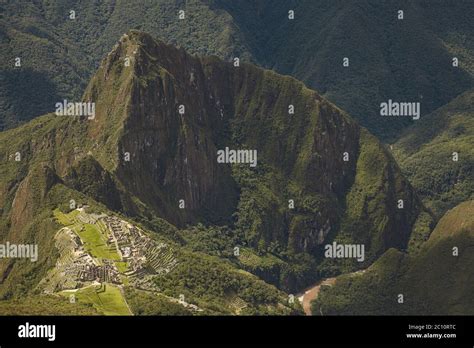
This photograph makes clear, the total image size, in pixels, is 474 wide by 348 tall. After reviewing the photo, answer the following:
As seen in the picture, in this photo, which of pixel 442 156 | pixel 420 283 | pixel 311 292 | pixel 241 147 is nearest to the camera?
pixel 420 283

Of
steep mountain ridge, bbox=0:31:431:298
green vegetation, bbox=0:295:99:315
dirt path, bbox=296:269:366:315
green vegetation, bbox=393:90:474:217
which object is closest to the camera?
green vegetation, bbox=0:295:99:315

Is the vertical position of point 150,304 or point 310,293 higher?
point 310,293

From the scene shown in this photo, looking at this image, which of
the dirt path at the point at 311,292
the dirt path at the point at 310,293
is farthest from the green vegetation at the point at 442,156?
the dirt path at the point at 310,293

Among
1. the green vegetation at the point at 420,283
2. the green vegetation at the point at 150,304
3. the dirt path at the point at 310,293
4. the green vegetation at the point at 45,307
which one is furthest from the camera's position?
the dirt path at the point at 310,293

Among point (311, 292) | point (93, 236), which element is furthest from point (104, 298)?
point (311, 292)

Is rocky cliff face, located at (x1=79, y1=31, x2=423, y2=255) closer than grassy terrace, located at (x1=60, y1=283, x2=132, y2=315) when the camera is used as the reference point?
No

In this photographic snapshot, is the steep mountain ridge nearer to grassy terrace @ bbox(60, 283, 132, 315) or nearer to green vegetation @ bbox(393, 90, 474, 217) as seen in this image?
green vegetation @ bbox(393, 90, 474, 217)
